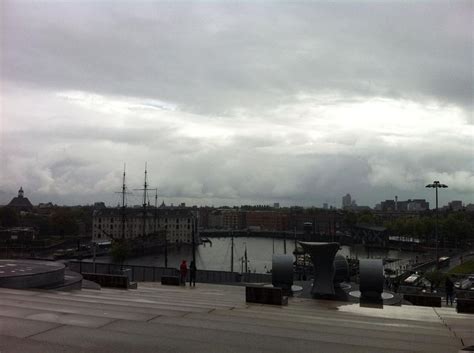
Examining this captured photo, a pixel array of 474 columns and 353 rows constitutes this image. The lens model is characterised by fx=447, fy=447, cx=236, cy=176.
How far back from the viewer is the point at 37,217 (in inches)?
5812

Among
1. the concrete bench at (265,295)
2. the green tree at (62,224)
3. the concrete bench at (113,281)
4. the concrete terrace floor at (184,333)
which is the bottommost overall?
the green tree at (62,224)

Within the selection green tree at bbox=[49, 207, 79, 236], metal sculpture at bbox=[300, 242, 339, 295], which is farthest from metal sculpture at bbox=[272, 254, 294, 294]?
green tree at bbox=[49, 207, 79, 236]

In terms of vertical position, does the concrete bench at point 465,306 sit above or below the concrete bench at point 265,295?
below

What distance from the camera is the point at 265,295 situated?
1238cm

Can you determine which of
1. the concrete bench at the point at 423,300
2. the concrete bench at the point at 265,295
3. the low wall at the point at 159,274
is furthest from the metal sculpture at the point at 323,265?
the low wall at the point at 159,274

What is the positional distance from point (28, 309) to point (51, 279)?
661cm

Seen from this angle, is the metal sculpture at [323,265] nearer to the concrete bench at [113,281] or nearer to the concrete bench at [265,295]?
the concrete bench at [265,295]

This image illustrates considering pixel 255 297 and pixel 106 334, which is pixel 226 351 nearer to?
pixel 106 334

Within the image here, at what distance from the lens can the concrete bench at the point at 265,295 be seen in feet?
40.2

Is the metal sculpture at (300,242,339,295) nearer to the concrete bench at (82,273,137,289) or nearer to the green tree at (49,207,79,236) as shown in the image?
the concrete bench at (82,273,137,289)

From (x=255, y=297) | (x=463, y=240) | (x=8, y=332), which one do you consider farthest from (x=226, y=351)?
(x=463, y=240)

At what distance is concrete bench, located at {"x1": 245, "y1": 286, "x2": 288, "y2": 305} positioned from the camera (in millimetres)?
12258

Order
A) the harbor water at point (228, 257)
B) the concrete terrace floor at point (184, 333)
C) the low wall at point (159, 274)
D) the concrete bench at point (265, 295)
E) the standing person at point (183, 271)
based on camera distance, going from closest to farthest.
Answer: the concrete terrace floor at point (184, 333) → the concrete bench at point (265, 295) → the standing person at point (183, 271) → the low wall at point (159, 274) → the harbor water at point (228, 257)

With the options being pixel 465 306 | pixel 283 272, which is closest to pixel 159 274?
pixel 283 272
